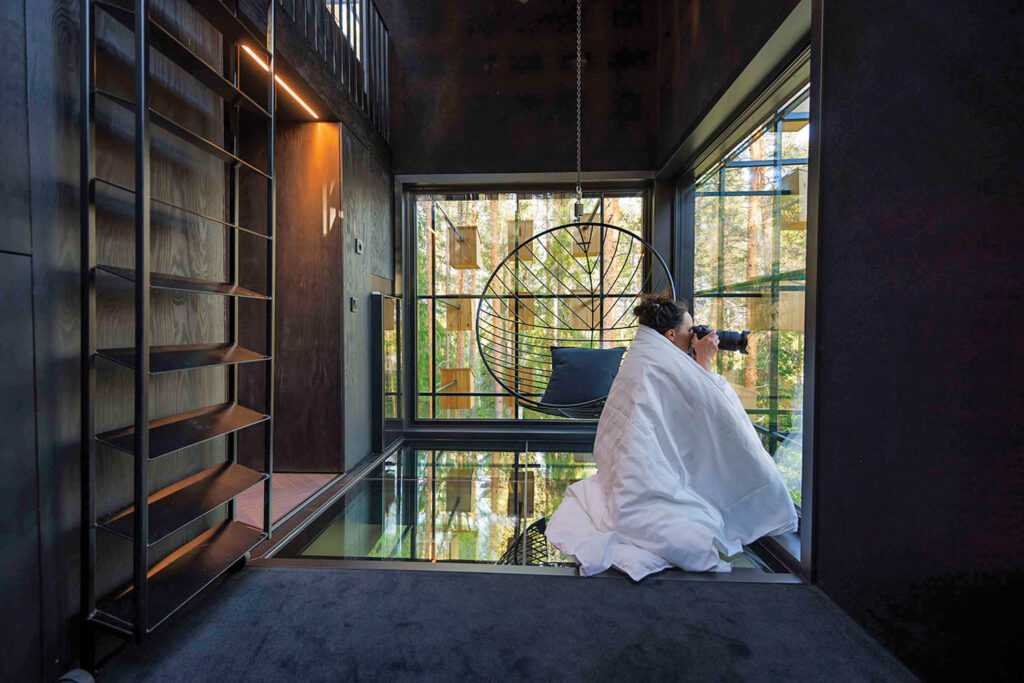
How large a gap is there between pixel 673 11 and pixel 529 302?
2.36 meters

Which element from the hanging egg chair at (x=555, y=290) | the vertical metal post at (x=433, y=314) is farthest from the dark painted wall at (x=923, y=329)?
the vertical metal post at (x=433, y=314)

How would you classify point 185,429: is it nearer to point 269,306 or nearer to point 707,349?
point 269,306

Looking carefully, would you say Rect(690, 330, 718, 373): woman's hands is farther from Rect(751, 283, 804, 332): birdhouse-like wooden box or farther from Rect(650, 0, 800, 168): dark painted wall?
Rect(650, 0, 800, 168): dark painted wall

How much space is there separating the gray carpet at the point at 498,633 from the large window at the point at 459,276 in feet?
8.26

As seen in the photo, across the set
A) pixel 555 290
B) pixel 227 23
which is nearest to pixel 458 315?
pixel 555 290

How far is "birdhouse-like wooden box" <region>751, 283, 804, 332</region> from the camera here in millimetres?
2098

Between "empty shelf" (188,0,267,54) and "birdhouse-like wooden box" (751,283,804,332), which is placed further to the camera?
"birdhouse-like wooden box" (751,283,804,332)

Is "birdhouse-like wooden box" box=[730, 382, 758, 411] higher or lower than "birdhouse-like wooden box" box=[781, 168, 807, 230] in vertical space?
lower

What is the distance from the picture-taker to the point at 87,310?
49.3 inches

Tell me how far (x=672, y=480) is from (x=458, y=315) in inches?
107

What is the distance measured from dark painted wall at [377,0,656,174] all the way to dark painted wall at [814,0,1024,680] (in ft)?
7.78

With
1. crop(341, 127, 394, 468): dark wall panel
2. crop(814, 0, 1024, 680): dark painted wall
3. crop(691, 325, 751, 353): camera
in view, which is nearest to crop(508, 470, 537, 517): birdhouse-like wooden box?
crop(341, 127, 394, 468): dark wall panel

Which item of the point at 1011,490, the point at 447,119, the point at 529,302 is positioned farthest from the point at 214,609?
the point at 447,119

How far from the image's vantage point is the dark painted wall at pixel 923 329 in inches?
41.6
